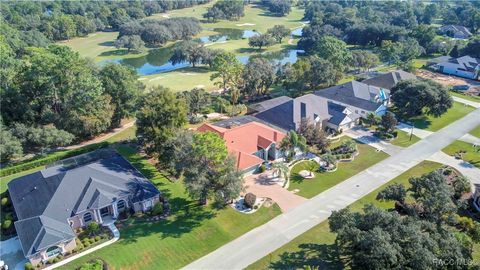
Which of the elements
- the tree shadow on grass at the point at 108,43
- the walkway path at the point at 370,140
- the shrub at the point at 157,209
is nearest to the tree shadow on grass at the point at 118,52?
the tree shadow on grass at the point at 108,43

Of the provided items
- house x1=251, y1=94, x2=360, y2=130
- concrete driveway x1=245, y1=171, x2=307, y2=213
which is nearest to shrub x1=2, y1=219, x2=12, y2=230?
concrete driveway x1=245, y1=171, x2=307, y2=213

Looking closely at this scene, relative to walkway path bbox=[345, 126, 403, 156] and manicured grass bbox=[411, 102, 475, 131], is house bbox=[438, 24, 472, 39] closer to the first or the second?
manicured grass bbox=[411, 102, 475, 131]

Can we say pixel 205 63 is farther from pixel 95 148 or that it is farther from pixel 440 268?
pixel 440 268

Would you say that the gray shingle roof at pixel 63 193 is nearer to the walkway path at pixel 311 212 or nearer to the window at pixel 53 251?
the window at pixel 53 251

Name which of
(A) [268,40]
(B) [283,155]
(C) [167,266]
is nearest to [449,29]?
(A) [268,40]

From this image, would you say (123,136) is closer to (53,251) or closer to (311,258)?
(53,251)

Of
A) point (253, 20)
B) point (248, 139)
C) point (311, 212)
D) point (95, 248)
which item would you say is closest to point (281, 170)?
point (248, 139)
